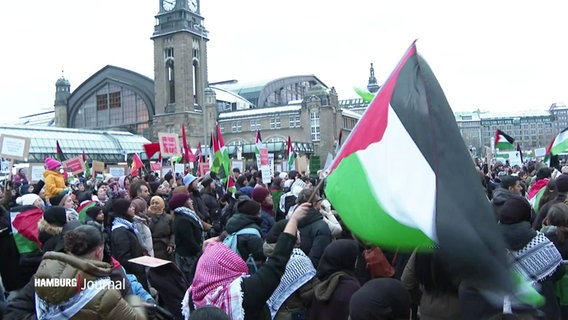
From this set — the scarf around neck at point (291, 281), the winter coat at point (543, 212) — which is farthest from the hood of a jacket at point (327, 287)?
the winter coat at point (543, 212)

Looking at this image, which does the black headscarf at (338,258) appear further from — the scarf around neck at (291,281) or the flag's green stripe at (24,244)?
the flag's green stripe at (24,244)

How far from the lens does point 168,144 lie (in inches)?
637

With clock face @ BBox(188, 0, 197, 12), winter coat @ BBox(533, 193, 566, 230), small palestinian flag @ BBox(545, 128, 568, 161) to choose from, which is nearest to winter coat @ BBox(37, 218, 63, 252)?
winter coat @ BBox(533, 193, 566, 230)

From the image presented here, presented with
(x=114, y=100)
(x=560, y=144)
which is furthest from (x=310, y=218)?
(x=114, y=100)

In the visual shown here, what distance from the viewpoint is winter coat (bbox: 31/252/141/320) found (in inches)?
114

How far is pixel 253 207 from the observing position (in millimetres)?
5336

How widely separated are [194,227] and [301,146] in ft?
183

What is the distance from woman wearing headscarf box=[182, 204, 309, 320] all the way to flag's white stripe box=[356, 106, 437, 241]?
485mm

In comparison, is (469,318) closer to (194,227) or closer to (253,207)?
(253,207)

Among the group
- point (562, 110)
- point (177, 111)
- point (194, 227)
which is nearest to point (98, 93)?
point (177, 111)

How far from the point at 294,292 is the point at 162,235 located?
3084 millimetres

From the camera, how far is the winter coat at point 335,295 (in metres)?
3.90

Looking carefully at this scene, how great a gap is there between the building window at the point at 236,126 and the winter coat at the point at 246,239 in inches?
2568

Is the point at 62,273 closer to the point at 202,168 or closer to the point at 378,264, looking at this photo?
the point at 378,264
